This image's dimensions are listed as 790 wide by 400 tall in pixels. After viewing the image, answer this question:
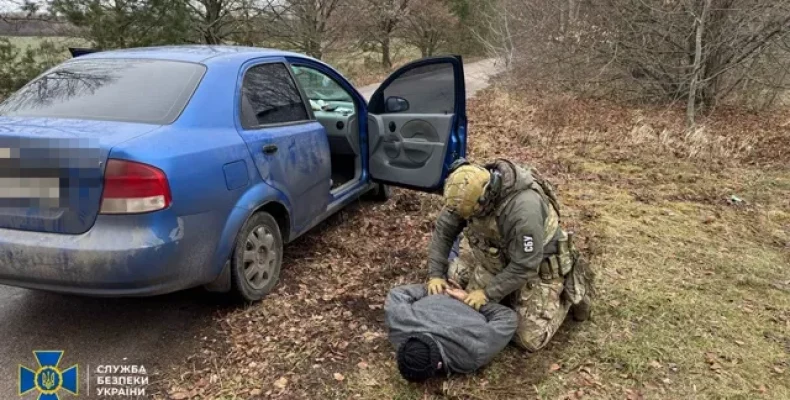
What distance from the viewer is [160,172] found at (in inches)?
100

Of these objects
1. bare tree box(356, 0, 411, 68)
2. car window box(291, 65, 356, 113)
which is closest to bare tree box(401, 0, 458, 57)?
bare tree box(356, 0, 411, 68)

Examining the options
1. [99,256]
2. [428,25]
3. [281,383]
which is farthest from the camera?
[428,25]

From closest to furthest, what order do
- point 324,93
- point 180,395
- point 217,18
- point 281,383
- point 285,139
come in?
point 180,395, point 281,383, point 285,139, point 324,93, point 217,18

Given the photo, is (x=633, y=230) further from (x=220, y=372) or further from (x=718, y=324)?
(x=220, y=372)

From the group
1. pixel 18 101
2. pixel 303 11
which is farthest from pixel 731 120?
pixel 303 11

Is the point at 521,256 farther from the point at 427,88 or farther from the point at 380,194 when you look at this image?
the point at 380,194

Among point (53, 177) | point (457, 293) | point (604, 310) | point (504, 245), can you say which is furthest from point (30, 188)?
point (604, 310)

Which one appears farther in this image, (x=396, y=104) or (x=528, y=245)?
(x=396, y=104)

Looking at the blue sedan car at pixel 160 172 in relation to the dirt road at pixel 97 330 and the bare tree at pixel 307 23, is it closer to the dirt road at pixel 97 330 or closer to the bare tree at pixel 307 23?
the dirt road at pixel 97 330

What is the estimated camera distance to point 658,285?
3924 mm

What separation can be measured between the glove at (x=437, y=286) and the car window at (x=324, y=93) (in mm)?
2192

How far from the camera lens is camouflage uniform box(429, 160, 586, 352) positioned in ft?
9.25

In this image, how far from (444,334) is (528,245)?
639 millimetres

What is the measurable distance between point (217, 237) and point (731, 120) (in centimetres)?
1095
